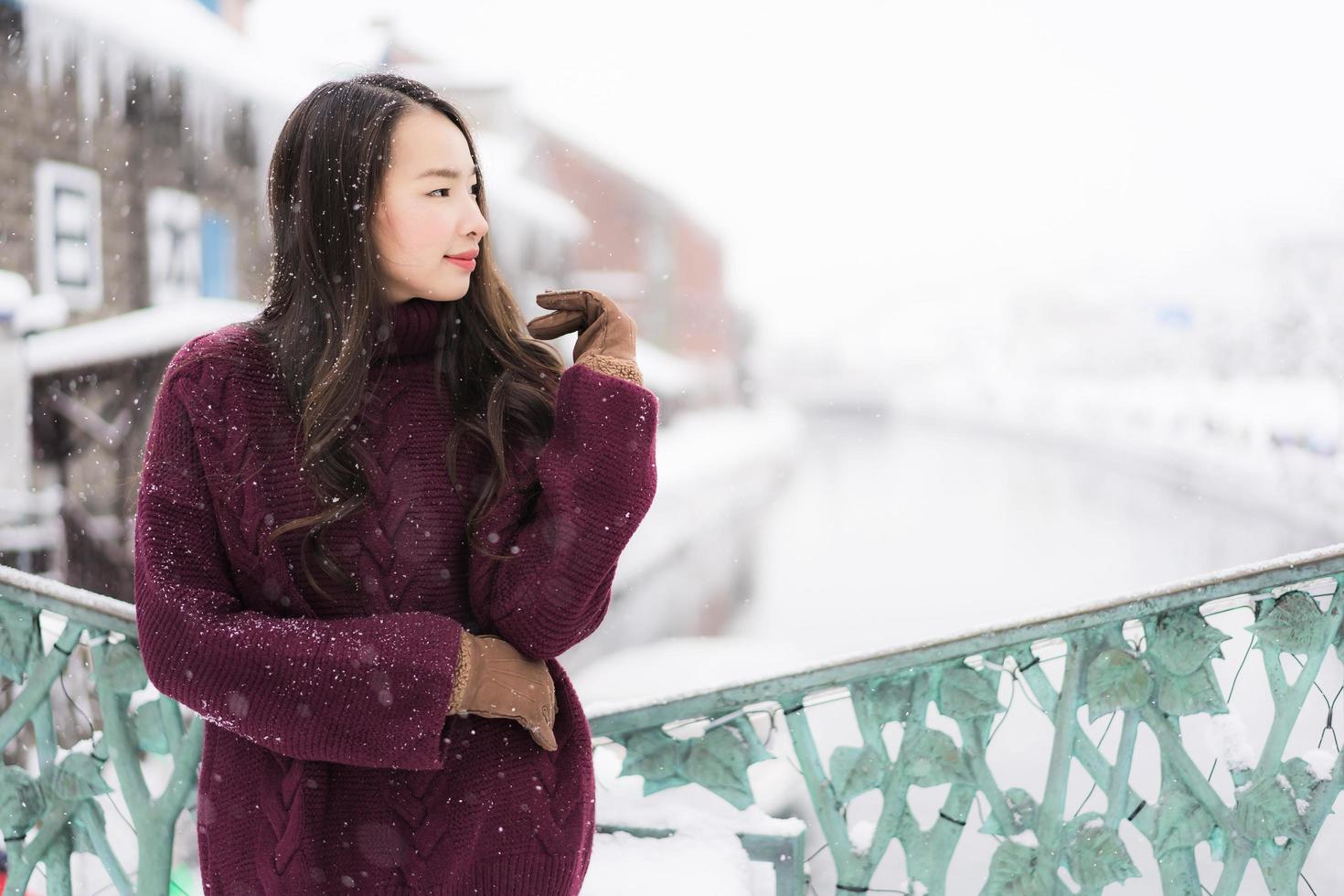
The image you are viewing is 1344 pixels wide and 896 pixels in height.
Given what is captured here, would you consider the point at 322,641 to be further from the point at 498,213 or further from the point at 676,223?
the point at 676,223

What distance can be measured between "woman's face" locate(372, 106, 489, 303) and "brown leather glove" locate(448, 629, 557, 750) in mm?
394

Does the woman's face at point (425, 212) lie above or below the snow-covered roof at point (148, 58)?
below

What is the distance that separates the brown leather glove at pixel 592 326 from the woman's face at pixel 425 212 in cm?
10

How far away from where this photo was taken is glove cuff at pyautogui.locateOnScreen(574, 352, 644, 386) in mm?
1024

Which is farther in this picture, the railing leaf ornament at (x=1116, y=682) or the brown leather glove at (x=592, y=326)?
the railing leaf ornament at (x=1116, y=682)

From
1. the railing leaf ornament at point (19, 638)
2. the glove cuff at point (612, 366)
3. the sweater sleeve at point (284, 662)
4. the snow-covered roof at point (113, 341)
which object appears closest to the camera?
the sweater sleeve at point (284, 662)

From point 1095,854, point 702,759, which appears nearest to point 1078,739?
point 1095,854

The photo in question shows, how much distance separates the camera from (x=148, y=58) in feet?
23.1

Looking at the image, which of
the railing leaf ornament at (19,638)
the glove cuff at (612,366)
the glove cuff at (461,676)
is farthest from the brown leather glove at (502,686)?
the railing leaf ornament at (19,638)

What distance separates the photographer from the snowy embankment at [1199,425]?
21.7 m

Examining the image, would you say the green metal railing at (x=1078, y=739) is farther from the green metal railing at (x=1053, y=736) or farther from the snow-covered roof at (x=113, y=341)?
the snow-covered roof at (x=113, y=341)

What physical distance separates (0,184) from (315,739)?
8.26 m

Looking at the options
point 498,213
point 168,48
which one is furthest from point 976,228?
point 168,48

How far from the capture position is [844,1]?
2847 inches
